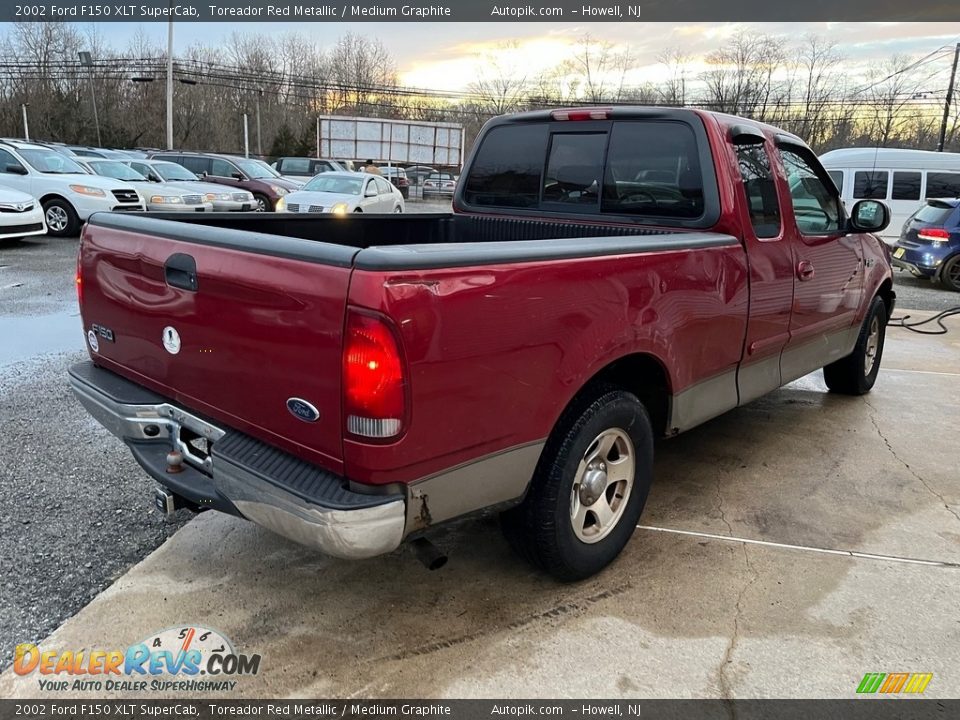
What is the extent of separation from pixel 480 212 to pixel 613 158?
1.04 metres

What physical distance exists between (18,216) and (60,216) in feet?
7.02

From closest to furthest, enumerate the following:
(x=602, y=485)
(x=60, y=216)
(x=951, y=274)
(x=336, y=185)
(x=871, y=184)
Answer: (x=602, y=485)
(x=951, y=274)
(x=60, y=216)
(x=336, y=185)
(x=871, y=184)

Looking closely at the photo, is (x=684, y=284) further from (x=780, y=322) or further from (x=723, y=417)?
(x=723, y=417)

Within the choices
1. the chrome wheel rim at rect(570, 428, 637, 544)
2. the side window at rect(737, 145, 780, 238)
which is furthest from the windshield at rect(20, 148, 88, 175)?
the chrome wheel rim at rect(570, 428, 637, 544)

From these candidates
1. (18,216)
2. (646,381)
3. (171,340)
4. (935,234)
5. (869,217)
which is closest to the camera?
(171,340)

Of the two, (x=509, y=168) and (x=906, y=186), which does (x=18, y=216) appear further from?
(x=906, y=186)

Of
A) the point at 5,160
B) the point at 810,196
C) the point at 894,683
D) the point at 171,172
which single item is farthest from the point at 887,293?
the point at 171,172

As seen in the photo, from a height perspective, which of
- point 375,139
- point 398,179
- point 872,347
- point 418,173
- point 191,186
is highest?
point 375,139

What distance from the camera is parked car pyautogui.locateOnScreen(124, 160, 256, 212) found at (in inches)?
655

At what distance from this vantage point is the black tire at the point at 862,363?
18.4 feet

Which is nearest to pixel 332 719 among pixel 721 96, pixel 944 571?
pixel 944 571

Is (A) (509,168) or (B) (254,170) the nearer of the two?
(A) (509,168)

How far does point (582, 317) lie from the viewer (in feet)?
8.52

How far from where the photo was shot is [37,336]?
265 inches
